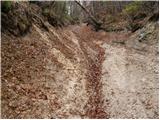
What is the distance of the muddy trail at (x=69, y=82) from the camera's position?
33.6 feet

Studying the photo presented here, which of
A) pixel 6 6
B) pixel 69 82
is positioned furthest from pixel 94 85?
pixel 6 6

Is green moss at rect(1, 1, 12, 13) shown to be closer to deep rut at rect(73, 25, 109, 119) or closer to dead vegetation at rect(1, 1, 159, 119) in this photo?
dead vegetation at rect(1, 1, 159, 119)

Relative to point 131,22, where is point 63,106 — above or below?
below

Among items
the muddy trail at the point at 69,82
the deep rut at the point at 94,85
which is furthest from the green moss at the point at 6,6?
the deep rut at the point at 94,85

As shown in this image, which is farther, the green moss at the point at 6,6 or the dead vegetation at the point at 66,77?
the green moss at the point at 6,6

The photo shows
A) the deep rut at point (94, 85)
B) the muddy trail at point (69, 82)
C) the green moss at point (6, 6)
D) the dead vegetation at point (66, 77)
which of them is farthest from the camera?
the green moss at point (6, 6)

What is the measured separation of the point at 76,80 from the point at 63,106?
288 cm

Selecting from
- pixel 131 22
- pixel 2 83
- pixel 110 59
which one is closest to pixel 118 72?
pixel 110 59

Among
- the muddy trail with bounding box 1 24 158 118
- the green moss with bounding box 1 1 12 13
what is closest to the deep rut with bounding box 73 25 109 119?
the muddy trail with bounding box 1 24 158 118

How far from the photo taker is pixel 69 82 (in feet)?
42.3

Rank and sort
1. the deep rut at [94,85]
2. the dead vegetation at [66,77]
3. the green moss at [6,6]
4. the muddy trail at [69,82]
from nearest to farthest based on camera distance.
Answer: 1. the muddy trail at [69,82]
2. the dead vegetation at [66,77]
3. the deep rut at [94,85]
4. the green moss at [6,6]

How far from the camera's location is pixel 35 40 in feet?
52.1

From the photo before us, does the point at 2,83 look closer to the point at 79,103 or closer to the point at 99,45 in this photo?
the point at 79,103

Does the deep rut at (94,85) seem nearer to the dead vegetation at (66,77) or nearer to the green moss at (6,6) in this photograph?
the dead vegetation at (66,77)
